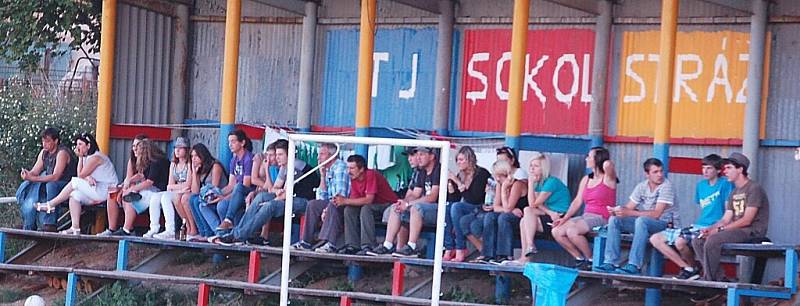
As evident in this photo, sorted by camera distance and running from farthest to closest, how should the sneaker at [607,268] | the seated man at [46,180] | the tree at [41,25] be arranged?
1. the tree at [41,25]
2. the seated man at [46,180]
3. the sneaker at [607,268]

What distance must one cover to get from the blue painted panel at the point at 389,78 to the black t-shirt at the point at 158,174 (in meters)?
2.04

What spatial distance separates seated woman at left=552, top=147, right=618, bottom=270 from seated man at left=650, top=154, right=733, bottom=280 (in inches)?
29.7

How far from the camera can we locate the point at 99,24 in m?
18.4

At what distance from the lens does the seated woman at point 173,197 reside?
15.1 m

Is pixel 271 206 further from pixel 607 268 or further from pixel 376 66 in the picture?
pixel 607 268

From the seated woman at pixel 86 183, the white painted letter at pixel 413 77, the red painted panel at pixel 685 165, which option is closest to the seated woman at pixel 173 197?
the seated woman at pixel 86 183

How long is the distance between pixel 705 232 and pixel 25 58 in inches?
372

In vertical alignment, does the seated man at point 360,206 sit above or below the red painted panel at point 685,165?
below

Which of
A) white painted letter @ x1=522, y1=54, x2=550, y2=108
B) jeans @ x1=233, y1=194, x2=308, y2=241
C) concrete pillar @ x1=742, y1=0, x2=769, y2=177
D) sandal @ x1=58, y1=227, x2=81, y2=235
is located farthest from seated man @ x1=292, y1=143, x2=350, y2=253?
concrete pillar @ x1=742, y1=0, x2=769, y2=177

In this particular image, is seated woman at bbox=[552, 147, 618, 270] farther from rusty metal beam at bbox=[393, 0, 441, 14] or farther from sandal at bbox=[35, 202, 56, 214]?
sandal at bbox=[35, 202, 56, 214]

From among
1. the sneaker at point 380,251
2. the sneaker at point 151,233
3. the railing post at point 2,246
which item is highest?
the sneaker at point 380,251

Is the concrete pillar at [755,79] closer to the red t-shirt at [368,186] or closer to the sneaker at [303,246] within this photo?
the red t-shirt at [368,186]

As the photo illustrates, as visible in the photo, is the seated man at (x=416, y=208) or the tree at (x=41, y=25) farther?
the tree at (x=41, y=25)

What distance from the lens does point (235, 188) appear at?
14703 mm
